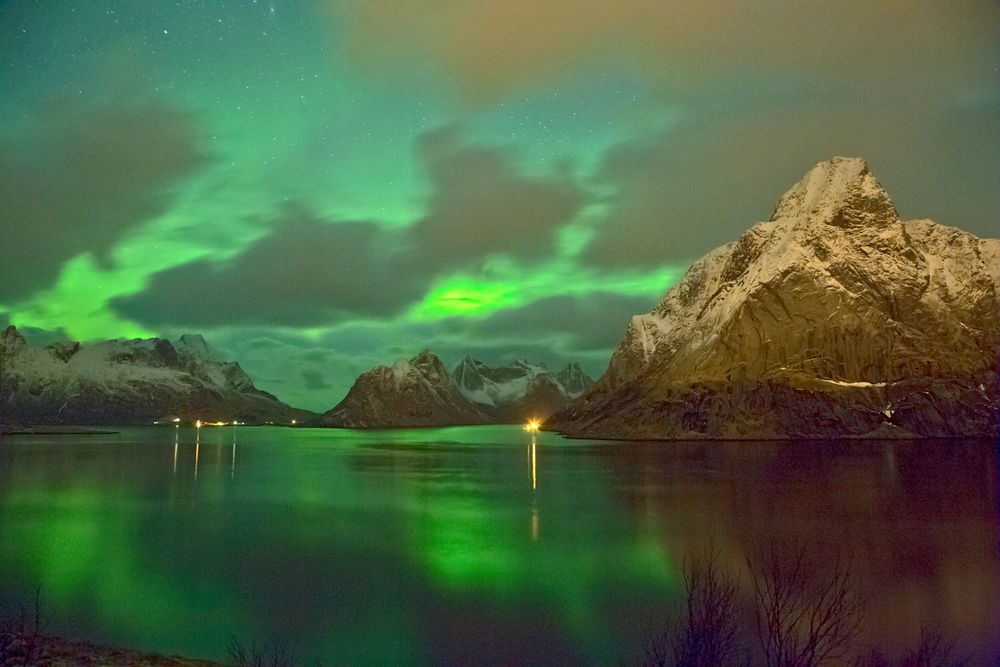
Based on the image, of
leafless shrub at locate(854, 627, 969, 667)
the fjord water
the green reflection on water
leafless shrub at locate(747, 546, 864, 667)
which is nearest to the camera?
leafless shrub at locate(747, 546, 864, 667)

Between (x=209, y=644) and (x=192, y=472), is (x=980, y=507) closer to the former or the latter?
(x=209, y=644)

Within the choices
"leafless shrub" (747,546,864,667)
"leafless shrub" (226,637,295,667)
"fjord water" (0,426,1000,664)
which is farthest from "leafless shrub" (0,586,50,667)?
"leafless shrub" (747,546,864,667)

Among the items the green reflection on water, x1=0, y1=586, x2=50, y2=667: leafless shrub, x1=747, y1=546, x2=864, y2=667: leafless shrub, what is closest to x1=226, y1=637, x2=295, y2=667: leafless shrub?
the green reflection on water

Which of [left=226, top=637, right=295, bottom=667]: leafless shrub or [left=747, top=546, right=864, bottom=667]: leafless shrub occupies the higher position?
[left=747, top=546, right=864, bottom=667]: leafless shrub

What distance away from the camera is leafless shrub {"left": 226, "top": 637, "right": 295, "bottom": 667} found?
92.8ft

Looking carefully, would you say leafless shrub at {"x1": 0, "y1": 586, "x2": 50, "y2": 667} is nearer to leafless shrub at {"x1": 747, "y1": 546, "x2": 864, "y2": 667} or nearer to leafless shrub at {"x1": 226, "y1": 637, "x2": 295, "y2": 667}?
leafless shrub at {"x1": 226, "y1": 637, "x2": 295, "y2": 667}

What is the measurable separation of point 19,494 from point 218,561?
56.6 meters

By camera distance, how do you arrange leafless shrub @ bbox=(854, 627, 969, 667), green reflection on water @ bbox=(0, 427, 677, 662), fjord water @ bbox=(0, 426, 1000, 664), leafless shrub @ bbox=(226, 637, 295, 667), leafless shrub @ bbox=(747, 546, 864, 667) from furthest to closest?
green reflection on water @ bbox=(0, 427, 677, 662) → fjord water @ bbox=(0, 426, 1000, 664) → leafless shrub @ bbox=(226, 637, 295, 667) → leafless shrub @ bbox=(854, 627, 969, 667) → leafless shrub @ bbox=(747, 546, 864, 667)

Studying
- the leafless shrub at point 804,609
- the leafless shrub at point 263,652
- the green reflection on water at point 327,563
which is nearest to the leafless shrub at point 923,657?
the leafless shrub at point 804,609

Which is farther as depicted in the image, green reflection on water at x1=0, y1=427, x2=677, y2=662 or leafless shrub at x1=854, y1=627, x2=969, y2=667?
green reflection on water at x1=0, y1=427, x2=677, y2=662

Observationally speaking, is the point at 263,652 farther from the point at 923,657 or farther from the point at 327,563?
the point at 923,657

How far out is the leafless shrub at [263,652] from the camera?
28.3 m

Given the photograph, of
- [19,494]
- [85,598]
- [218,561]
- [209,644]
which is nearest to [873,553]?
[209,644]

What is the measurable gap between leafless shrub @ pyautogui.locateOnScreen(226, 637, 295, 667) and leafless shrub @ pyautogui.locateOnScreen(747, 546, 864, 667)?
63.0 feet
